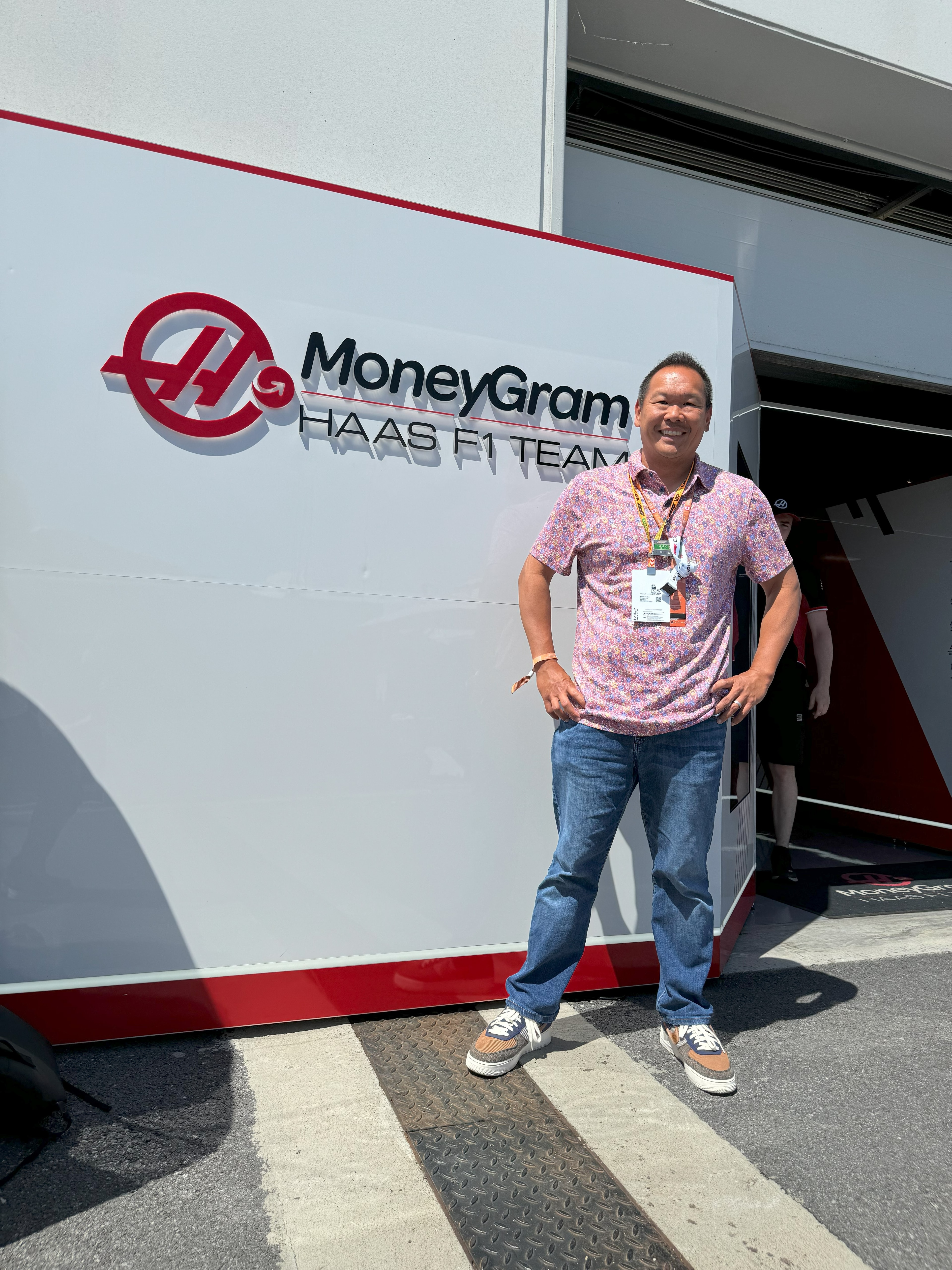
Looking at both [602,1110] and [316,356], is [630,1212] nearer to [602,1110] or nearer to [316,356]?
[602,1110]

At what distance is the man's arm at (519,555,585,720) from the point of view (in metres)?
2.36

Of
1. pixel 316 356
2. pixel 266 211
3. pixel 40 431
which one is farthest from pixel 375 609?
pixel 266 211

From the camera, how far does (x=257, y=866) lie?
2447 mm

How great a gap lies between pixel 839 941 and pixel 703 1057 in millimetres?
1656

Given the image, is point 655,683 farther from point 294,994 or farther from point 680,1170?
point 294,994

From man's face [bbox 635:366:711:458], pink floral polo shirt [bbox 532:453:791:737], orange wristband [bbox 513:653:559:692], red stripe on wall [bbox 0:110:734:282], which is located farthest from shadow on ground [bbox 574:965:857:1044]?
red stripe on wall [bbox 0:110:734:282]

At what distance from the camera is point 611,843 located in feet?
7.94

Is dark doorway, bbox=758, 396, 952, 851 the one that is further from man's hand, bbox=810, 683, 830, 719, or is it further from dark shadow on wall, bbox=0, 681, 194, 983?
dark shadow on wall, bbox=0, 681, 194, 983

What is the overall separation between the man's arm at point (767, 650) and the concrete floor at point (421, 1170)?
986 mm

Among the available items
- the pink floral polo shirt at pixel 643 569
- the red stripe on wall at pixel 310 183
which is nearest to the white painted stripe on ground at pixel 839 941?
the pink floral polo shirt at pixel 643 569

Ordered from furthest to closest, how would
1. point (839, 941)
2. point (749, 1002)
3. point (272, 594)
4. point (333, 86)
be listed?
1. point (839, 941)
2. point (333, 86)
3. point (749, 1002)
4. point (272, 594)

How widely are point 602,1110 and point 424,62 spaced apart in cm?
353

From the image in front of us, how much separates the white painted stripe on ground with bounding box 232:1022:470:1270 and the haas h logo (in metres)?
1.72

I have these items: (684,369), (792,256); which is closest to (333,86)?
(684,369)
